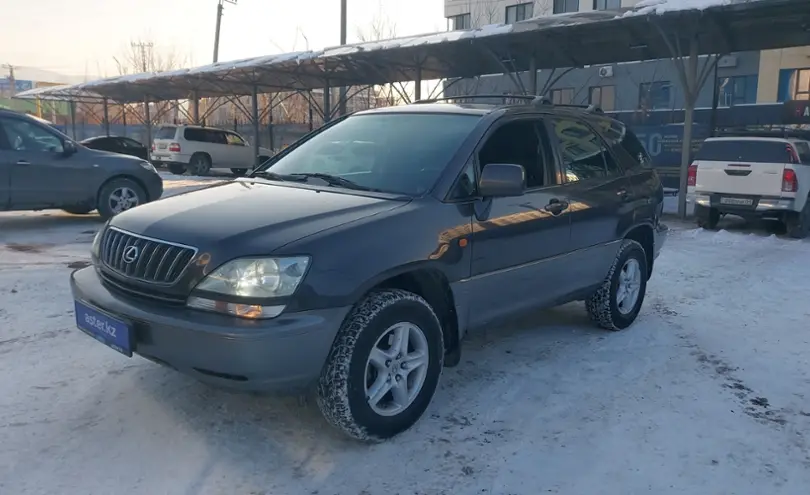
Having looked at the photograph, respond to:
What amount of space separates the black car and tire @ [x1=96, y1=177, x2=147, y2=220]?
633 cm

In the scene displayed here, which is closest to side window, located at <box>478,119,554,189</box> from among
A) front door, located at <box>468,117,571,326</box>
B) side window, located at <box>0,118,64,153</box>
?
front door, located at <box>468,117,571,326</box>

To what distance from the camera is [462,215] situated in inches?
150

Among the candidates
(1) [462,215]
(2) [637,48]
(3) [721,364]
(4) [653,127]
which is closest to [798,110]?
(4) [653,127]

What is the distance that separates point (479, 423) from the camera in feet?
12.1

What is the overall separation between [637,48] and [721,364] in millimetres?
11840

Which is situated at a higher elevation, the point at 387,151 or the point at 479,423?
the point at 387,151

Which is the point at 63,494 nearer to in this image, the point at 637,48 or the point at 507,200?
the point at 507,200

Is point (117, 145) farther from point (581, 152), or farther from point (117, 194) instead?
point (581, 152)

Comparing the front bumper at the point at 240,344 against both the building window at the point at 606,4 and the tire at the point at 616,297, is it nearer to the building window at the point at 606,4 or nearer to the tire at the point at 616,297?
the tire at the point at 616,297

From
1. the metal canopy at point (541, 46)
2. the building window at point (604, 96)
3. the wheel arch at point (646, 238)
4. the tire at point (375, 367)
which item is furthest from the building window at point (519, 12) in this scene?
the tire at point (375, 367)

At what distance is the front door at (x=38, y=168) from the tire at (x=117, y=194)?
357 millimetres

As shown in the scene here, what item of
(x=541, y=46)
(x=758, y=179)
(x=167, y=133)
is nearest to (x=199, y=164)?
(x=167, y=133)

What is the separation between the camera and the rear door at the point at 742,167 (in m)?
11.1

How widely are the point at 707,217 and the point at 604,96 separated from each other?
18602 millimetres
